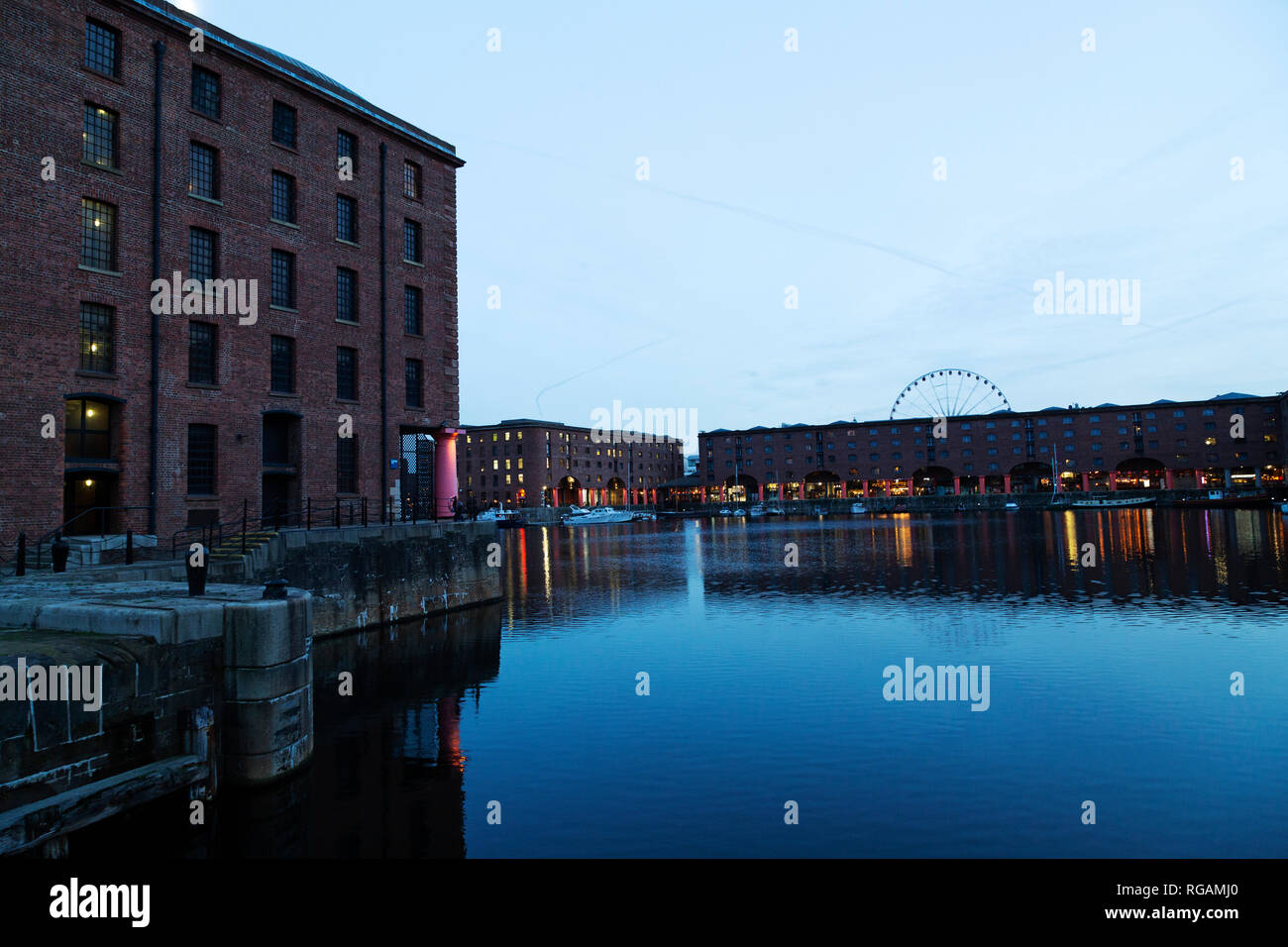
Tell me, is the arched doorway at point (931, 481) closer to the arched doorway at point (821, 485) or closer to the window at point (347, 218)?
the arched doorway at point (821, 485)

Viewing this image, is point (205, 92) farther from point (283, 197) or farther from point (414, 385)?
point (414, 385)

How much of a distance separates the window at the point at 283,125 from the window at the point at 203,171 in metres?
2.94

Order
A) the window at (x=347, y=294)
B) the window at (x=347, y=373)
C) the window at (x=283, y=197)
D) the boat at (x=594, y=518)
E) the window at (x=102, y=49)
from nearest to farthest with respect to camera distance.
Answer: the window at (x=102, y=49), the window at (x=283, y=197), the window at (x=347, y=373), the window at (x=347, y=294), the boat at (x=594, y=518)

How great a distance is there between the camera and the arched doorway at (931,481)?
165 metres

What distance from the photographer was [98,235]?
2467cm

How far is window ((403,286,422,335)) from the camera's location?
117ft

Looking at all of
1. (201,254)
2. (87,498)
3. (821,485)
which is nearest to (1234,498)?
(821,485)

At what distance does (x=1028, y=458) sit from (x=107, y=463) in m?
163

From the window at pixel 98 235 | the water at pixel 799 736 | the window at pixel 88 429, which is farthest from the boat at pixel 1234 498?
the window at pixel 98 235

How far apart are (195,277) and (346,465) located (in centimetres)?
894

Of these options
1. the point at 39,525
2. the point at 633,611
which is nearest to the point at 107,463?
the point at 39,525

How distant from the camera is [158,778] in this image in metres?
10.5
